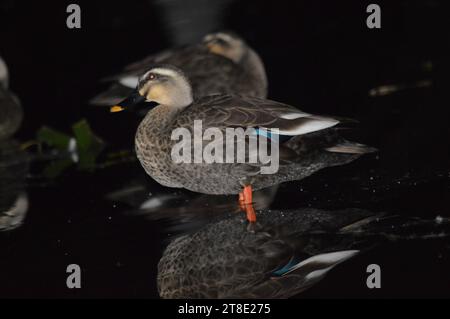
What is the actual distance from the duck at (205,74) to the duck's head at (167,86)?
1.89m

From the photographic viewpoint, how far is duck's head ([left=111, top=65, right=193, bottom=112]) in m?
5.69

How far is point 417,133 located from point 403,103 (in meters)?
0.97

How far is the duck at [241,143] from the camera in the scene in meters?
5.24

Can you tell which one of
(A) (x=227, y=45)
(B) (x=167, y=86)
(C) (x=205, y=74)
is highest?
(B) (x=167, y=86)

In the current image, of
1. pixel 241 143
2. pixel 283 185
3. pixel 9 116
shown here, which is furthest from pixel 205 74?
pixel 241 143

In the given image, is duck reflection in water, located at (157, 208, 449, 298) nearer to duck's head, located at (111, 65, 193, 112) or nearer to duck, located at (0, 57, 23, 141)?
duck's head, located at (111, 65, 193, 112)

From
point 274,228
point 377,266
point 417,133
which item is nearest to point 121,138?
point 417,133

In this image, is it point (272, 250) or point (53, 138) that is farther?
point (53, 138)

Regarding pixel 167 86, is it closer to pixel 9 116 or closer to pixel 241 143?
pixel 241 143

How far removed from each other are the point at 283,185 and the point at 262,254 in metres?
1.33

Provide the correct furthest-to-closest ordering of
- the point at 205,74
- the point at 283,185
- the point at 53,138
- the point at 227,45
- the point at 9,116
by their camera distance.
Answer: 1. the point at 227,45
2. the point at 9,116
3. the point at 205,74
4. the point at 53,138
5. the point at 283,185

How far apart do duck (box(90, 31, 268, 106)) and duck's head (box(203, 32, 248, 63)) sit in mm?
141

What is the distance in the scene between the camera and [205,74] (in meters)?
7.84
